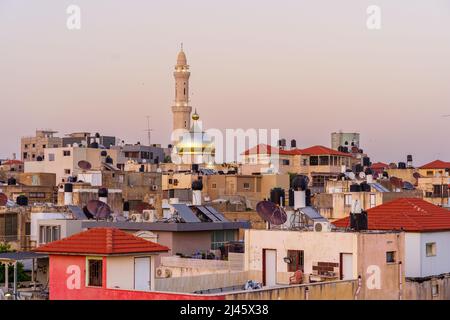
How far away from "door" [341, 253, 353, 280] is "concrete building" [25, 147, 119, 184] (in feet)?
183

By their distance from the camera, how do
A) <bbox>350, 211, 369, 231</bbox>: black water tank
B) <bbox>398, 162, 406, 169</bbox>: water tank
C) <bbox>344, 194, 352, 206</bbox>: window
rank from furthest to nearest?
<bbox>398, 162, 406, 169</bbox>: water tank
<bbox>344, 194, 352, 206</bbox>: window
<bbox>350, 211, 369, 231</bbox>: black water tank

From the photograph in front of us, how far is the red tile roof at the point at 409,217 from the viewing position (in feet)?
103

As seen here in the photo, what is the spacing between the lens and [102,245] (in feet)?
80.9

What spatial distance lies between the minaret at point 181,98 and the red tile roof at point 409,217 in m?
97.6

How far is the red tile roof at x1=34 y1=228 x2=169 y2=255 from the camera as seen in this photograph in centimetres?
2456

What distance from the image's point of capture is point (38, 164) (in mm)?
87625

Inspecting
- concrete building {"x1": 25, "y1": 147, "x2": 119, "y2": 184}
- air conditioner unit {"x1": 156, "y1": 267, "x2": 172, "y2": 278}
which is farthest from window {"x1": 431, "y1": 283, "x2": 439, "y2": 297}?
concrete building {"x1": 25, "y1": 147, "x2": 119, "y2": 184}

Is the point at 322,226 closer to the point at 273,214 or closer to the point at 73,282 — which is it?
the point at 273,214

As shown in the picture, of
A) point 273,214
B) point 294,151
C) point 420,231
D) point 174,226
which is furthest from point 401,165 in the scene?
point 273,214

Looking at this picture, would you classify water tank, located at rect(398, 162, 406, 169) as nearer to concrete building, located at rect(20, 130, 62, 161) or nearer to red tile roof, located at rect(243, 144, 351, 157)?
red tile roof, located at rect(243, 144, 351, 157)

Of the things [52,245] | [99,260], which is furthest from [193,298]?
[52,245]

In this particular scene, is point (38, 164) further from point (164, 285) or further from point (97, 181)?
point (164, 285)

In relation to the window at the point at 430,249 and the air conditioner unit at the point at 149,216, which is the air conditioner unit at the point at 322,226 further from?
the air conditioner unit at the point at 149,216

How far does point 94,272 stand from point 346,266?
21.8 feet
